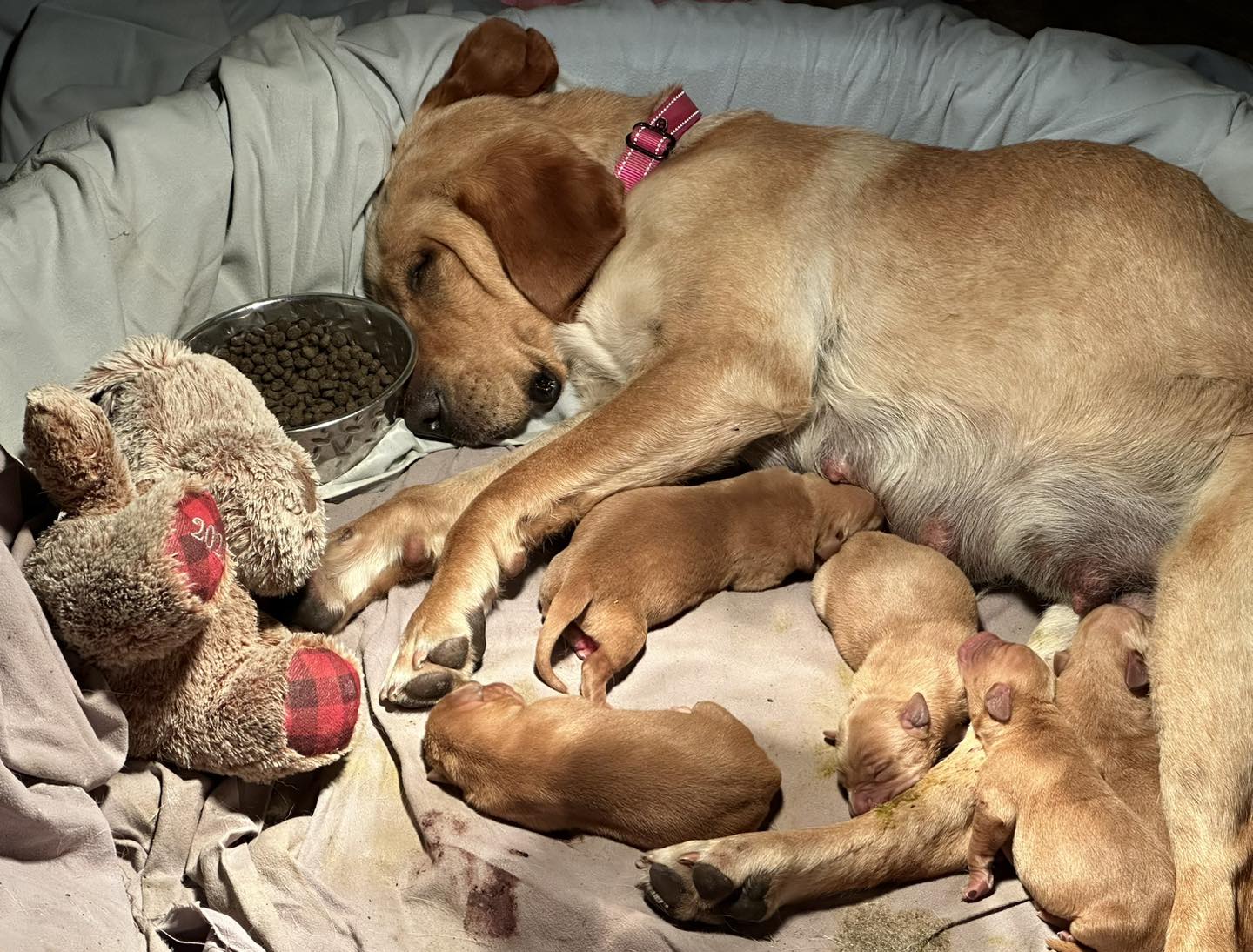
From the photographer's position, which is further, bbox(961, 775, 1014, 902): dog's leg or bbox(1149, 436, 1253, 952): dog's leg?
bbox(961, 775, 1014, 902): dog's leg

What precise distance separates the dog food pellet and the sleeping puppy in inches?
43.5

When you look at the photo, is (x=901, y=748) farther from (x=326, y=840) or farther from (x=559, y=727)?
(x=326, y=840)

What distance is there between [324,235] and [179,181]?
1.47 ft

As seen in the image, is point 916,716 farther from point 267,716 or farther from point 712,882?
point 267,716

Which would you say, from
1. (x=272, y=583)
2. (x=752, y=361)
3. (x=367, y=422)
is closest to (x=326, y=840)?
(x=272, y=583)

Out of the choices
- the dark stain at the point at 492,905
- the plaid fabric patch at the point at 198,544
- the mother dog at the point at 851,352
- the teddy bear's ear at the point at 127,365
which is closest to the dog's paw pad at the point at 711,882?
the mother dog at the point at 851,352

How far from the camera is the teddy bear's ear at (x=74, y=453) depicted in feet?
6.41

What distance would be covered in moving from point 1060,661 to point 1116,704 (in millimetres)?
158

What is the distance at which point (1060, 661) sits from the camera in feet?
7.98

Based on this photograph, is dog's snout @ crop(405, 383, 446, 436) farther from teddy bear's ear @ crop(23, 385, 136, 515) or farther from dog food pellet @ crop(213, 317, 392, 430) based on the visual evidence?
teddy bear's ear @ crop(23, 385, 136, 515)

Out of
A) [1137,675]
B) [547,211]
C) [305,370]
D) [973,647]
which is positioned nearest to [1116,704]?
[1137,675]

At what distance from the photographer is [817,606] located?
2.75m

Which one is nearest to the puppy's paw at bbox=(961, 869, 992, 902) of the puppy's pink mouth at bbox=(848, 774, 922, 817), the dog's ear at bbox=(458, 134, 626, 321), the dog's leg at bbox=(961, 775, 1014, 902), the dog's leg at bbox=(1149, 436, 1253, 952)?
the dog's leg at bbox=(961, 775, 1014, 902)

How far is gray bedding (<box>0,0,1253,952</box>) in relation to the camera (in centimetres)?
207
